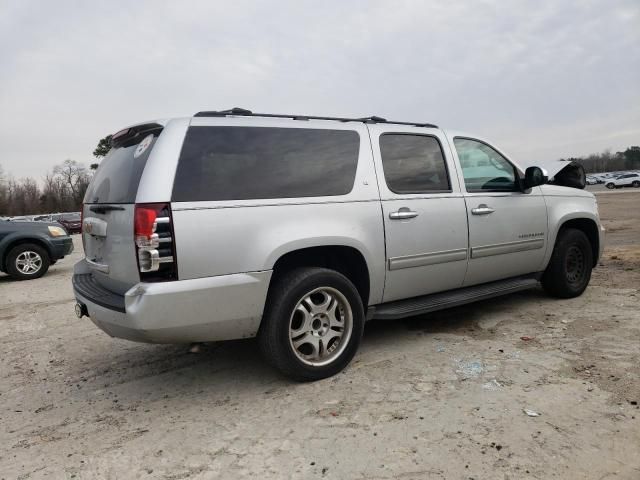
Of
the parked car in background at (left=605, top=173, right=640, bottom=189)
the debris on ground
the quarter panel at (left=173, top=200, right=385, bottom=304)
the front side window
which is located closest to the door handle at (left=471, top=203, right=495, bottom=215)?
the front side window

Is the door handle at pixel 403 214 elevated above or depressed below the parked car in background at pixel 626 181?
above

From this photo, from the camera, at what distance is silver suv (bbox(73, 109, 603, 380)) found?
2.96m

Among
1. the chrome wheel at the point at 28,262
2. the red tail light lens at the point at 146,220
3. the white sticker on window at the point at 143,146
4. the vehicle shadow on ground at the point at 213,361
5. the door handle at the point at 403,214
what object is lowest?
the vehicle shadow on ground at the point at 213,361

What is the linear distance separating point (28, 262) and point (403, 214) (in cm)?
872

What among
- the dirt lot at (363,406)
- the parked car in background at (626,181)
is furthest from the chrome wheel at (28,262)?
the parked car in background at (626,181)

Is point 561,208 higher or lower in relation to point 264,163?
lower

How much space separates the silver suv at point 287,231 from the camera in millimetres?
2963

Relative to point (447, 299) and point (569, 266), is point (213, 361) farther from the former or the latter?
point (569, 266)

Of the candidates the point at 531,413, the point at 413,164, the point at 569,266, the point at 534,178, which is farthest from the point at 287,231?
the point at 569,266

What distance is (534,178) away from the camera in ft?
15.8

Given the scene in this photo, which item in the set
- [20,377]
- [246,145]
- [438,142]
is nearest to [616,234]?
[438,142]

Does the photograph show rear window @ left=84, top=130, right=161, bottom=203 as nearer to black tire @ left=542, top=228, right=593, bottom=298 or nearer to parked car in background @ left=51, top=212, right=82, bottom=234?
black tire @ left=542, top=228, right=593, bottom=298

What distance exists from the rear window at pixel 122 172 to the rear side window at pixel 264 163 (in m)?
0.30

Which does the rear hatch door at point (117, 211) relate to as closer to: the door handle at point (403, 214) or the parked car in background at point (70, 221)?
the door handle at point (403, 214)
